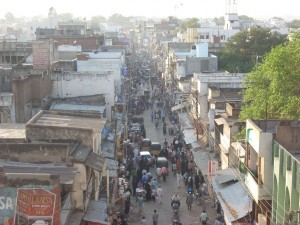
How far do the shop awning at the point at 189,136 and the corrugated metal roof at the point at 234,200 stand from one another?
1086cm

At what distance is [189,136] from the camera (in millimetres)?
34719

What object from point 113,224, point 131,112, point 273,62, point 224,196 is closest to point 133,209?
point 113,224

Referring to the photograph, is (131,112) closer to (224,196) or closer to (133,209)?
(133,209)

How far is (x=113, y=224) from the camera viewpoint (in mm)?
21453

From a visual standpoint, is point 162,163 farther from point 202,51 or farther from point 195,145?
point 202,51

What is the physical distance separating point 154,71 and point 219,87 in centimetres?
5043

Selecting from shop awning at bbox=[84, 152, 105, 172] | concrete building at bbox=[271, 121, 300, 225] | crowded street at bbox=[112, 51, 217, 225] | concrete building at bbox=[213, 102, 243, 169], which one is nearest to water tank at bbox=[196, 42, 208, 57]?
crowded street at bbox=[112, 51, 217, 225]

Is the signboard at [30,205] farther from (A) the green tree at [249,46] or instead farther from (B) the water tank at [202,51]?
(A) the green tree at [249,46]

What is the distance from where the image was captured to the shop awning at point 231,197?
1922 centimetres

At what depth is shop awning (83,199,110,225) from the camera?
708 inches

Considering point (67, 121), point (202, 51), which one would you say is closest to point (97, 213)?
point (67, 121)

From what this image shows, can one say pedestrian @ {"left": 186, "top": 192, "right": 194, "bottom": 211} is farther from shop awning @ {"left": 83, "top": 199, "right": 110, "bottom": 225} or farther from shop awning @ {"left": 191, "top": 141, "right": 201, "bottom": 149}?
shop awning @ {"left": 191, "top": 141, "right": 201, "bottom": 149}

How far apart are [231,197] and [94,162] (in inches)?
214

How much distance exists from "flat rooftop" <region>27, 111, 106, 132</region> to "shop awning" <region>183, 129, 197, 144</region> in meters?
11.7
